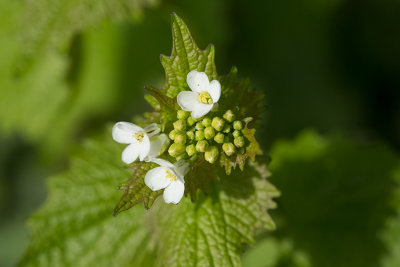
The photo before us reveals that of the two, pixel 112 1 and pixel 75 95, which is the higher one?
pixel 75 95

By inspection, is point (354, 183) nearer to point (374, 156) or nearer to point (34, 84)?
point (374, 156)

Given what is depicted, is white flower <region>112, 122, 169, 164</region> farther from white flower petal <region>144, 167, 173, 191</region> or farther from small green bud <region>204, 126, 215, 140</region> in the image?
small green bud <region>204, 126, 215, 140</region>

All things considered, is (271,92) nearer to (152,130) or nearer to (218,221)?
(218,221)

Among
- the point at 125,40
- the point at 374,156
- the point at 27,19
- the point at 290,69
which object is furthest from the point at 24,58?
the point at 290,69

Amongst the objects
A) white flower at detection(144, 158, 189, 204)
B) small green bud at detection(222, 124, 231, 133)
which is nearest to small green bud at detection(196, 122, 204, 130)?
small green bud at detection(222, 124, 231, 133)

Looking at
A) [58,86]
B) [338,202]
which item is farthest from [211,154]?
[58,86]

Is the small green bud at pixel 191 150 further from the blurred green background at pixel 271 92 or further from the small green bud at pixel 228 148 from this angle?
the blurred green background at pixel 271 92
